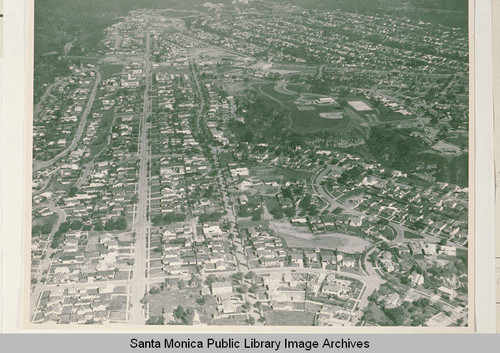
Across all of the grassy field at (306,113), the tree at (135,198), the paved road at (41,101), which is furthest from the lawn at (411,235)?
the paved road at (41,101)

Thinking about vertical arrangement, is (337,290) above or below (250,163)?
below

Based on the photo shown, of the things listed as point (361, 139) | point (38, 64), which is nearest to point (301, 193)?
point (361, 139)

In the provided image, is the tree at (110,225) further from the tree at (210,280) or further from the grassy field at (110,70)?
the grassy field at (110,70)

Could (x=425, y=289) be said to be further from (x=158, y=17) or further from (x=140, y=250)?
(x=158, y=17)

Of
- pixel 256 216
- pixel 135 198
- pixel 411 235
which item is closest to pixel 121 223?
pixel 135 198

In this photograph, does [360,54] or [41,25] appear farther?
[360,54]

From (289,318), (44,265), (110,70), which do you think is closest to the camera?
(289,318)

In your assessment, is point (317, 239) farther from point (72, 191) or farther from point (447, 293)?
point (72, 191)
